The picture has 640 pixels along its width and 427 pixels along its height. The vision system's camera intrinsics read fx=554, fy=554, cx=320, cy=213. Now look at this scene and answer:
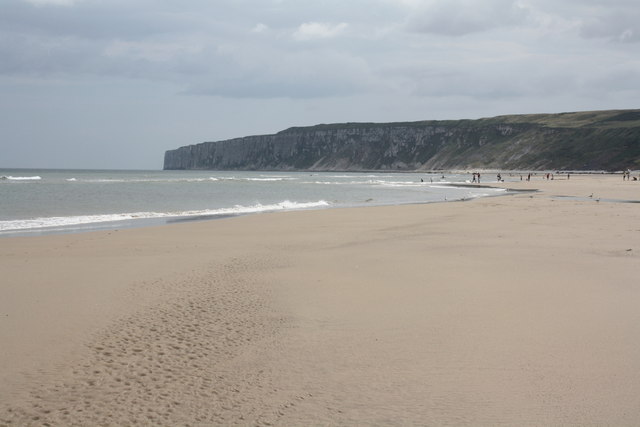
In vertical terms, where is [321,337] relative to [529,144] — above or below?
below

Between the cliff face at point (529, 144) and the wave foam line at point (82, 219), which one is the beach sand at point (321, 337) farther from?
the cliff face at point (529, 144)

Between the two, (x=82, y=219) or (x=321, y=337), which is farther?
(x=82, y=219)

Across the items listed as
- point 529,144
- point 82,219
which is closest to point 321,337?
point 82,219

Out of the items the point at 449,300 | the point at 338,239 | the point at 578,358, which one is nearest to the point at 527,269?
the point at 449,300

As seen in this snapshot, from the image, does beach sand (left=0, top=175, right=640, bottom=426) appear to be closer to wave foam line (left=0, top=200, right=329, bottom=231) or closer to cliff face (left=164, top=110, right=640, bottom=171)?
wave foam line (left=0, top=200, right=329, bottom=231)

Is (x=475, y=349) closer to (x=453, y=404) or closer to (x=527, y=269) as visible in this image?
(x=453, y=404)

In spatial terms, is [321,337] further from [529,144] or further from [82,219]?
[529,144]

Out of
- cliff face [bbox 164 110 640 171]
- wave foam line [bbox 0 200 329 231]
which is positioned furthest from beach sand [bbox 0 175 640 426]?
cliff face [bbox 164 110 640 171]

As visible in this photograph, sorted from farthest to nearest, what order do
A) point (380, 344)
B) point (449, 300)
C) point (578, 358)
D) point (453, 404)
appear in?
1. point (449, 300)
2. point (380, 344)
3. point (578, 358)
4. point (453, 404)

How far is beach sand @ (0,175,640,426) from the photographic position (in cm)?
395

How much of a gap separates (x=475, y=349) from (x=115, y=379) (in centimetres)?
317

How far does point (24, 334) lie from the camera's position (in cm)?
561

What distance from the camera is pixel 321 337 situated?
5.56m

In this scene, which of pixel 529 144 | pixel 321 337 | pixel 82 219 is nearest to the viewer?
pixel 321 337
